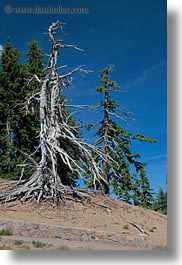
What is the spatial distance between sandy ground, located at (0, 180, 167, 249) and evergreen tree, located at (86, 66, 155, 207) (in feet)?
0.57

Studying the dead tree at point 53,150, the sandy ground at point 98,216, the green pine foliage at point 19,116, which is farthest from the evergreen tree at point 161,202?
the green pine foliage at point 19,116

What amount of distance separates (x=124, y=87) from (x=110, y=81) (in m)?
0.18

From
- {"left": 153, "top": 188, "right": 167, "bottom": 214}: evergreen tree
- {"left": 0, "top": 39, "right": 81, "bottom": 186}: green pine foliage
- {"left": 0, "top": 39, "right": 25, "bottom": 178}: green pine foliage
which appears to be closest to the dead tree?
{"left": 0, "top": 39, "right": 81, "bottom": 186}: green pine foliage

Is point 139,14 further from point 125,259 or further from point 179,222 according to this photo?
point 125,259

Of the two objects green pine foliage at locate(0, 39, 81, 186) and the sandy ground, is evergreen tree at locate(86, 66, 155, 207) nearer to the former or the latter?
the sandy ground

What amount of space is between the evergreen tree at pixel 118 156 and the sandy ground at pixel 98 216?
6.9 inches

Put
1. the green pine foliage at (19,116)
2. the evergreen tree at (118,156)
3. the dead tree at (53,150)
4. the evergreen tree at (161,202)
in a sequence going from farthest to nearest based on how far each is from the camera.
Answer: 1. the green pine foliage at (19,116)
2. the dead tree at (53,150)
3. the evergreen tree at (118,156)
4. the evergreen tree at (161,202)

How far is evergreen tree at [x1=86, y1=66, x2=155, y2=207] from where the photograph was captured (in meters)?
5.80

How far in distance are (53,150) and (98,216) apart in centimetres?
103

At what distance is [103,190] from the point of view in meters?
6.24

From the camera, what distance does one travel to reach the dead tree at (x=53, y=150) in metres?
5.99

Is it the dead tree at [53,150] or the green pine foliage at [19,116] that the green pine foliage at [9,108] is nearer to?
the green pine foliage at [19,116]

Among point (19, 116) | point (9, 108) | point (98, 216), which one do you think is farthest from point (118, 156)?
point (9, 108)

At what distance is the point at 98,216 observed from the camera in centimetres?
578
